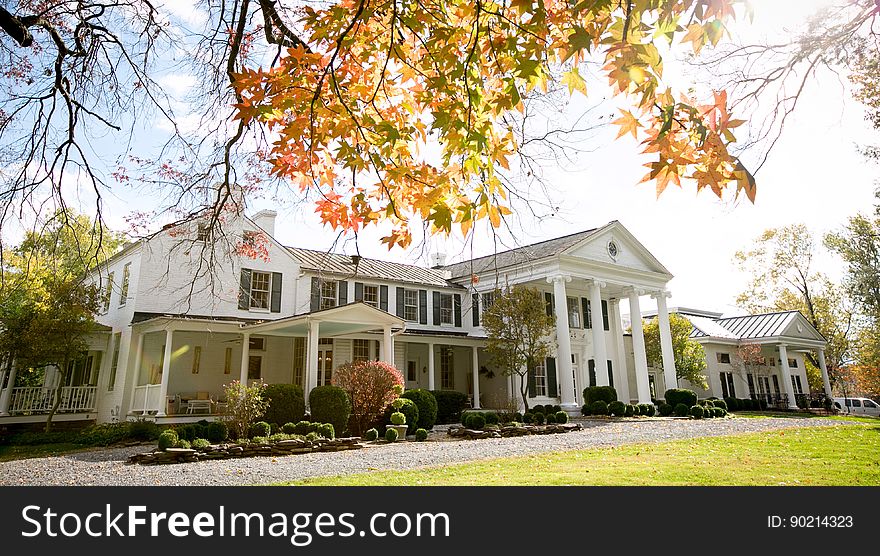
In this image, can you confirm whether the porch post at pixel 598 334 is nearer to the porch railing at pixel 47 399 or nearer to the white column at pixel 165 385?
the white column at pixel 165 385

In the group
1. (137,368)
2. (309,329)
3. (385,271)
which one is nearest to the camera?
(309,329)

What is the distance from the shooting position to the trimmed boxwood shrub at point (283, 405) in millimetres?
15375

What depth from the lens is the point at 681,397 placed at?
2575cm

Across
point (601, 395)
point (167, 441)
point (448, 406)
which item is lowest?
point (167, 441)

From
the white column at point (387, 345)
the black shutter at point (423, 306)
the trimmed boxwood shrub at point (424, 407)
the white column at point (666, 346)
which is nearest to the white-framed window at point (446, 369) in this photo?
the black shutter at point (423, 306)

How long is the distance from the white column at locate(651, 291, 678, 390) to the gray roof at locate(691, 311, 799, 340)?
7.28 meters

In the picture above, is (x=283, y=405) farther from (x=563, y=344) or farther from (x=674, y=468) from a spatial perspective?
(x=563, y=344)

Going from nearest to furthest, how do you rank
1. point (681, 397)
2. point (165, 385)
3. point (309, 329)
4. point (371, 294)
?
point (165, 385) < point (309, 329) < point (371, 294) < point (681, 397)

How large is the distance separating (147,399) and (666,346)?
23529mm

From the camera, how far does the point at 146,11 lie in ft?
20.5

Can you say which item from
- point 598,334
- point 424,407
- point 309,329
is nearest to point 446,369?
point 598,334

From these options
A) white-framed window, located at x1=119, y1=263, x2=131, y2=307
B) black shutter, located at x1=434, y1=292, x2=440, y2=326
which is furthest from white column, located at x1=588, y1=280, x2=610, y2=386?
white-framed window, located at x1=119, y1=263, x2=131, y2=307

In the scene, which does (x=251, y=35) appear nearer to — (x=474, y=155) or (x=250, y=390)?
(x=474, y=155)
